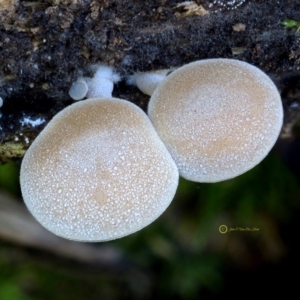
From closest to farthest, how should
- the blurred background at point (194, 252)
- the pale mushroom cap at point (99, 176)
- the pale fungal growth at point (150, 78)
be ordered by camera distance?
the pale mushroom cap at point (99, 176)
the pale fungal growth at point (150, 78)
the blurred background at point (194, 252)

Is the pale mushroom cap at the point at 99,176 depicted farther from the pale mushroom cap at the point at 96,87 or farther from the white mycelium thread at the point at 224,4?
the white mycelium thread at the point at 224,4

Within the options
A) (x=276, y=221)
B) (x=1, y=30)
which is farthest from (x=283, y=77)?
(x=276, y=221)

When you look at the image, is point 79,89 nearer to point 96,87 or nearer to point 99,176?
point 96,87

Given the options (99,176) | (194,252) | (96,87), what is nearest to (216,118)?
(99,176)

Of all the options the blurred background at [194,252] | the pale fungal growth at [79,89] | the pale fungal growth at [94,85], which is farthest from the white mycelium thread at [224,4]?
the blurred background at [194,252]

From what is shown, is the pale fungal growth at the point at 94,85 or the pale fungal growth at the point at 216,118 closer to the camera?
the pale fungal growth at the point at 216,118

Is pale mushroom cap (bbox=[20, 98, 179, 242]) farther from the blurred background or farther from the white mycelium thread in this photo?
the blurred background

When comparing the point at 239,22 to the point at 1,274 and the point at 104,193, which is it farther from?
the point at 1,274
